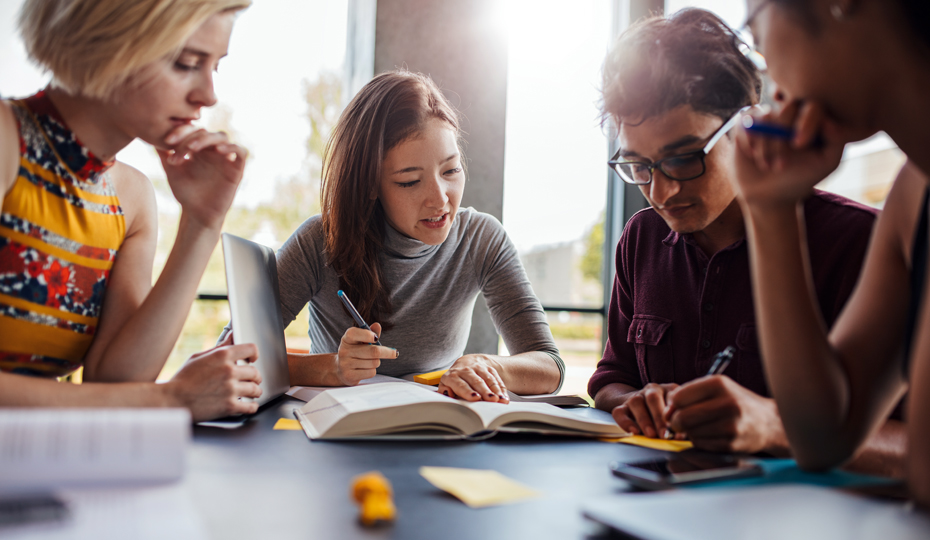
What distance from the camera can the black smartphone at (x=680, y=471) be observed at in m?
0.65

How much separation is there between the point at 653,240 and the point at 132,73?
3.87ft

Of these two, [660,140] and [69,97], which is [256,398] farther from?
[660,140]

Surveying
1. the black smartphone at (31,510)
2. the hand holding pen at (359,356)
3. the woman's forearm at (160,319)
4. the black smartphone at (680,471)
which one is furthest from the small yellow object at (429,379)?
the black smartphone at (31,510)

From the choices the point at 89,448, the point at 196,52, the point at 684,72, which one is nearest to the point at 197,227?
the point at 196,52

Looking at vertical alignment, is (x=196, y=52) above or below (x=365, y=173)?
above

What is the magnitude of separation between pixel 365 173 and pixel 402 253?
0.28 m

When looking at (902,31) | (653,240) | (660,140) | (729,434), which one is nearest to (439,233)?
(653,240)

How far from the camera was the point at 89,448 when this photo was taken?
1.72ft

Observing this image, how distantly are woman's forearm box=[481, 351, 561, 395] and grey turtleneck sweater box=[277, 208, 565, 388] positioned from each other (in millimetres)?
97

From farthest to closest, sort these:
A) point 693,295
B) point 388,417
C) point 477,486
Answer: point 693,295, point 388,417, point 477,486

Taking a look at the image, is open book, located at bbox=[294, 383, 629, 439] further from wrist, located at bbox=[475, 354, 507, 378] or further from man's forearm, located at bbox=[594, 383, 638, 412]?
wrist, located at bbox=[475, 354, 507, 378]

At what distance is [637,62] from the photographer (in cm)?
125

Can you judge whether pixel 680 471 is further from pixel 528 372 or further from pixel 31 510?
pixel 528 372

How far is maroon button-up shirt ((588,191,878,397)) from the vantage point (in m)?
1.13
